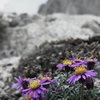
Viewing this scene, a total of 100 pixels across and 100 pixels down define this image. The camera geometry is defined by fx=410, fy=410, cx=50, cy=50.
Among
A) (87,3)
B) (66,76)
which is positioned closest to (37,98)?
(66,76)

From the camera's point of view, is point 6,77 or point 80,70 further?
point 6,77

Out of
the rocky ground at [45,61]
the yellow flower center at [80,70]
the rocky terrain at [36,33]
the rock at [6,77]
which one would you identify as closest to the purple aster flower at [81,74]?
the yellow flower center at [80,70]

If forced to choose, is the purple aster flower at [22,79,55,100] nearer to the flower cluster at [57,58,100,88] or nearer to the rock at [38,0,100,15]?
the flower cluster at [57,58,100,88]

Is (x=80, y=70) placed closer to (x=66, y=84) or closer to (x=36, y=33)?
(x=66, y=84)

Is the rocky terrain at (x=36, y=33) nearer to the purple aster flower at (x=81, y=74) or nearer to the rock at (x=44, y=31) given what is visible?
the rock at (x=44, y=31)

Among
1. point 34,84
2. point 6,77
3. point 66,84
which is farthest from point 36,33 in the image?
point 34,84

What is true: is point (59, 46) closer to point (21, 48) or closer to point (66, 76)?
point (66, 76)
